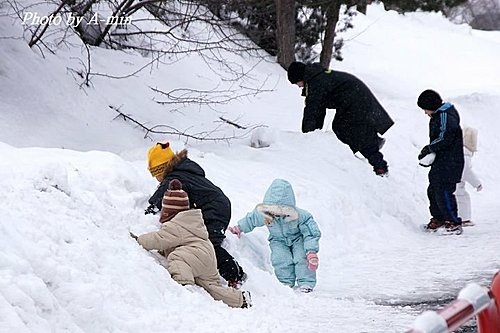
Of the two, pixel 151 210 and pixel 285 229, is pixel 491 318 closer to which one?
pixel 151 210

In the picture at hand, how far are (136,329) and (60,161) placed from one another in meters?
2.23

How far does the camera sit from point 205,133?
41.7ft

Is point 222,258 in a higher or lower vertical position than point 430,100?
lower

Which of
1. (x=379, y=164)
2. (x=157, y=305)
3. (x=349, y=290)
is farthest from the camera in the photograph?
(x=379, y=164)

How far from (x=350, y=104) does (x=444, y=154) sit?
1.92 m

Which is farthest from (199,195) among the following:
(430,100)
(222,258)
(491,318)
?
(430,100)

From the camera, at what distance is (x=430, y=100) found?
32.4ft

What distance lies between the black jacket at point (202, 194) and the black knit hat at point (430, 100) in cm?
396

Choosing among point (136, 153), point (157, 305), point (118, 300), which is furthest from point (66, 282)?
point (136, 153)

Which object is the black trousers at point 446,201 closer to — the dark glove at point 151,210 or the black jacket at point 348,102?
the black jacket at point 348,102

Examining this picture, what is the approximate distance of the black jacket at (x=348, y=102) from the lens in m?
11.6

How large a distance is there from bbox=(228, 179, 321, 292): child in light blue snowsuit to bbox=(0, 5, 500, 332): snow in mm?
175

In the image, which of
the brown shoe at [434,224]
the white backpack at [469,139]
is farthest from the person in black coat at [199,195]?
the white backpack at [469,139]

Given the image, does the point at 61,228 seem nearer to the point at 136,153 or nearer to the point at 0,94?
the point at 136,153
